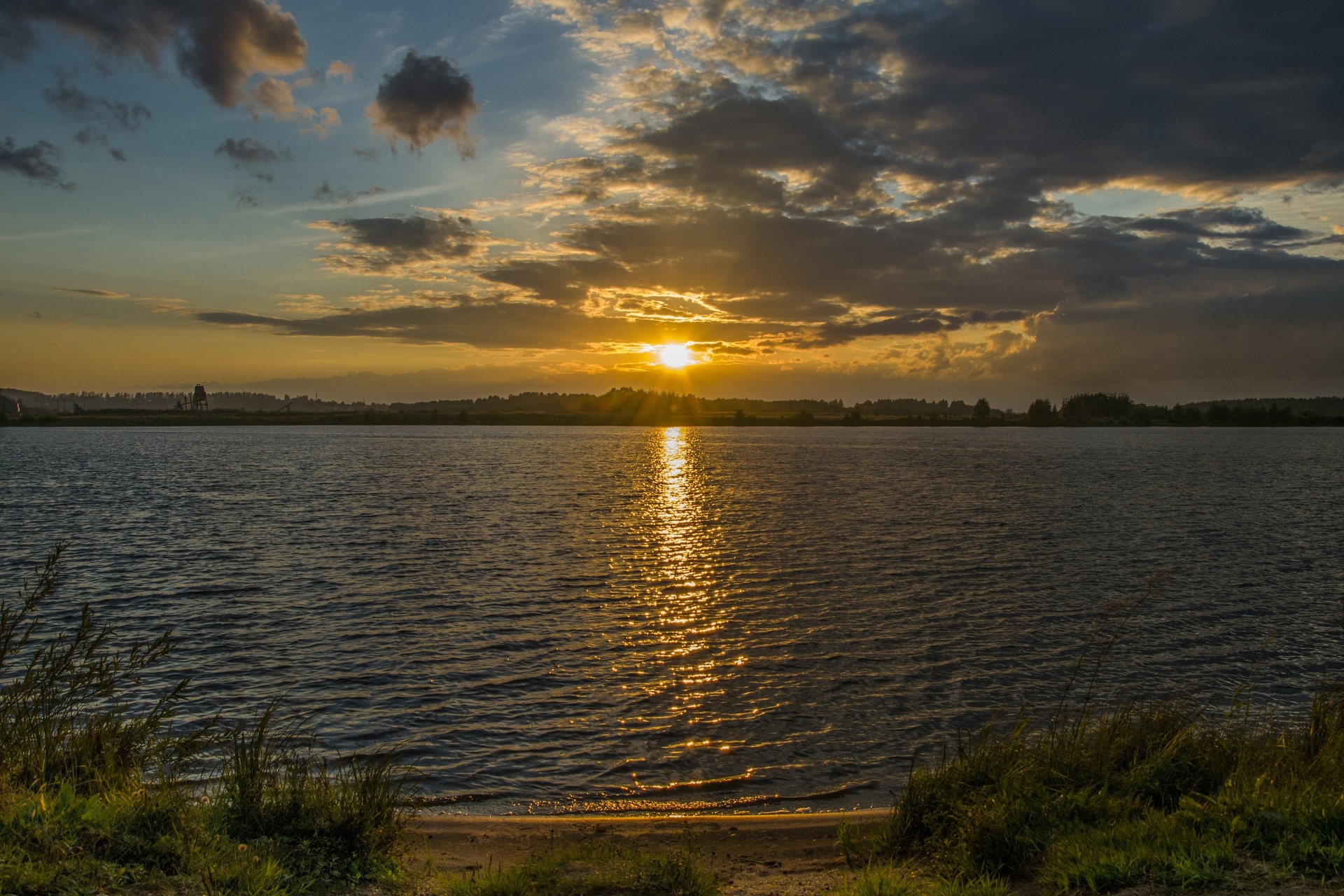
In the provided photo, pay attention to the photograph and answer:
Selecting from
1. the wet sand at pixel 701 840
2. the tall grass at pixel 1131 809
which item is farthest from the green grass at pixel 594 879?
the tall grass at pixel 1131 809

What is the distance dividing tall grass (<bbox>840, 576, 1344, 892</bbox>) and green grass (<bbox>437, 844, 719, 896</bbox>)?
2.84m

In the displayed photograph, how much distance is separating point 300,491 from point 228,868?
227ft

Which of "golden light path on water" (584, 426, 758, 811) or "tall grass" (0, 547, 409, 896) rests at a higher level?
"tall grass" (0, 547, 409, 896)

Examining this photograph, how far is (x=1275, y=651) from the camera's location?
73.7 feet

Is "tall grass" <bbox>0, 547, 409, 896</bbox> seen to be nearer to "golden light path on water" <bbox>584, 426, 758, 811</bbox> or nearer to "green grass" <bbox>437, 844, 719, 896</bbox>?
"green grass" <bbox>437, 844, 719, 896</bbox>

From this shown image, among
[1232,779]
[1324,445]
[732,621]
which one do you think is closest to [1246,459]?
[1324,445]

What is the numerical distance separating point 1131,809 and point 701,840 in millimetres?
5967

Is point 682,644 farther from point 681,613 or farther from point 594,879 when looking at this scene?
point 594,879

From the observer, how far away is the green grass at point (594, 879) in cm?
851

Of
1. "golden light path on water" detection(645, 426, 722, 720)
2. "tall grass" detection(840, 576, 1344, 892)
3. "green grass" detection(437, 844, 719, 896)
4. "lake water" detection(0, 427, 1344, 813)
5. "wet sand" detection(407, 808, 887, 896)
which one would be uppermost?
"tall grass" detection(840, 576, 1344, 892)

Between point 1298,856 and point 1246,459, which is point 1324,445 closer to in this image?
point 1246,459

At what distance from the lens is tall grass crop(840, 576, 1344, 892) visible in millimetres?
7758

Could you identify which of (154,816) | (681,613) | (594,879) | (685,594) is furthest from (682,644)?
(154,816)

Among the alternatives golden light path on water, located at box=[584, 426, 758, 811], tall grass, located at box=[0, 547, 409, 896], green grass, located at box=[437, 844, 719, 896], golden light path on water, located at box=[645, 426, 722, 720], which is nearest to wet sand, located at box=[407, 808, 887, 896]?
green grass, located at box=[437, 844, 719, 896]
